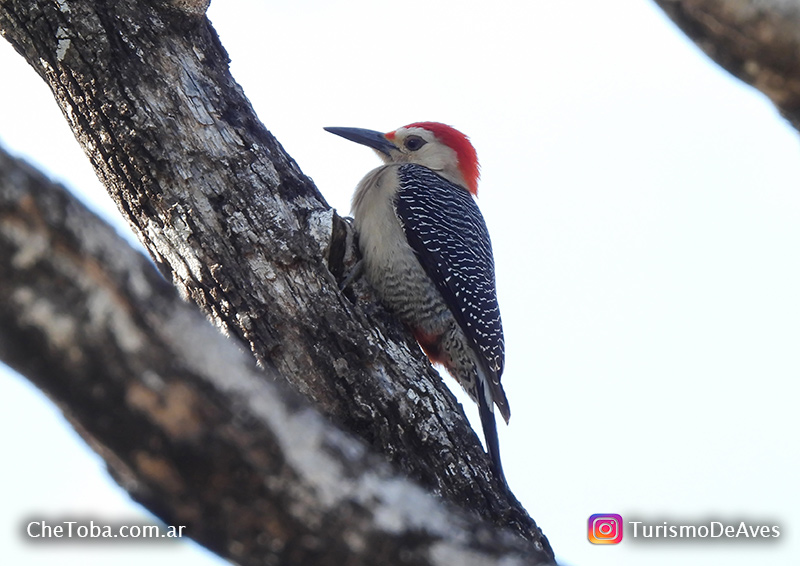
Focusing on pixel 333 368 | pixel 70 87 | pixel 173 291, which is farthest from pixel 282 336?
pixel 173 291

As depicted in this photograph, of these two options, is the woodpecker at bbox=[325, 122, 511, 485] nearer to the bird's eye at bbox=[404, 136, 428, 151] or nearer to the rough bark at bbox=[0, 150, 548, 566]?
the bird's eye at bbox=[404, 136, 428, 151]

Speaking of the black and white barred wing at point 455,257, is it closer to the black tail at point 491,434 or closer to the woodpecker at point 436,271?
the woodpecker at point 436,271

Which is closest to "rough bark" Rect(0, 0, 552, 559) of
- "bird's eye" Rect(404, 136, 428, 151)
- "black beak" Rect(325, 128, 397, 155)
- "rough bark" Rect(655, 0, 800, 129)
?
"rough bark" Rect(655, 0, 800, 129)

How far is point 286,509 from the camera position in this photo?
1.95 metres

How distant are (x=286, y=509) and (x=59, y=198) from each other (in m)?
0.89

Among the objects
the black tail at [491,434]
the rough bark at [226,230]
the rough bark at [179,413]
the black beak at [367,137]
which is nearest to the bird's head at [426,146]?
the black beak at [367,137]

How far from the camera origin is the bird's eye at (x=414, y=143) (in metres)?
7.25

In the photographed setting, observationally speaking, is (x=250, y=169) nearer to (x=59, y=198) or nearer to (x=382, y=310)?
(x=382, y=310)

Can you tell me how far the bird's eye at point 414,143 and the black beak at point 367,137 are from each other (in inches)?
4.8

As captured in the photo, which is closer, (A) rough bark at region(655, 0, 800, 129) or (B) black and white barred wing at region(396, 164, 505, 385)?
(A) rough bark at region(655, 0, 800, 129)

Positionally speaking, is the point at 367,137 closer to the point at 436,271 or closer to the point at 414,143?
the point at 414,143

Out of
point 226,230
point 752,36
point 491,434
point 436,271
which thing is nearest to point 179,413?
point 752,36

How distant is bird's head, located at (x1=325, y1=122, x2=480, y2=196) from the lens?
7164mm

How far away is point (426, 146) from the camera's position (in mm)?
7289
